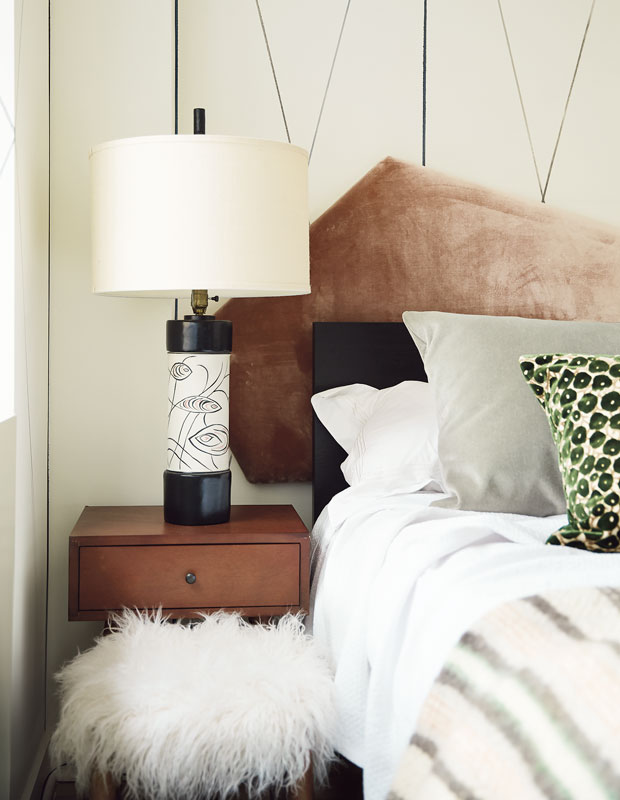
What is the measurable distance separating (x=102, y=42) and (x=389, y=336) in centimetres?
107

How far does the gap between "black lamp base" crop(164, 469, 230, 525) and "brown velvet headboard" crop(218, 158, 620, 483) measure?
0.39m

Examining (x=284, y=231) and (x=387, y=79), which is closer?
(x=284, y=231)

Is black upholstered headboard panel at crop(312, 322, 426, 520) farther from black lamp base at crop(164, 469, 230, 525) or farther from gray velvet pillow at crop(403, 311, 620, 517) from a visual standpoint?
black lamp base at crop(164, 469, 230, 525)

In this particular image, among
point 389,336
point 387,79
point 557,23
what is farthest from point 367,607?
point 557,23

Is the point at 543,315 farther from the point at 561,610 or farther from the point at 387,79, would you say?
the point at 561,610

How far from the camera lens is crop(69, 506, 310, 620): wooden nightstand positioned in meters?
1.81

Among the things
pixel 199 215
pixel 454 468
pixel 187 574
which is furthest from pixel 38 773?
pixel 199 215

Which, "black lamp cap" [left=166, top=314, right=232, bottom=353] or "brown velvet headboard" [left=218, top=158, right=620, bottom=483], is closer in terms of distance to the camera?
"black lamp cap" [left=166, top=314, right=232, bottom=353]

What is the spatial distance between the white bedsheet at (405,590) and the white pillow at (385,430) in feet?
0.36

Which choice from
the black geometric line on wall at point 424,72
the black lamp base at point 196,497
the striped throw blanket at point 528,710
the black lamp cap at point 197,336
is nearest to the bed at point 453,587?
the striped throw blanket at point 528,710

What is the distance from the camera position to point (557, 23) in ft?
7.98

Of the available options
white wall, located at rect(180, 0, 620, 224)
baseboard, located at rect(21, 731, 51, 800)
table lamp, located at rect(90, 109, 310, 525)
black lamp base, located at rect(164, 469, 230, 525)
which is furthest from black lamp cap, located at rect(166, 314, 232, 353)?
baseboard, located at rect(21, 731, 51, 800)

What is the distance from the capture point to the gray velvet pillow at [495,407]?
5.68 feet

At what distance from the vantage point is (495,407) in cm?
179
